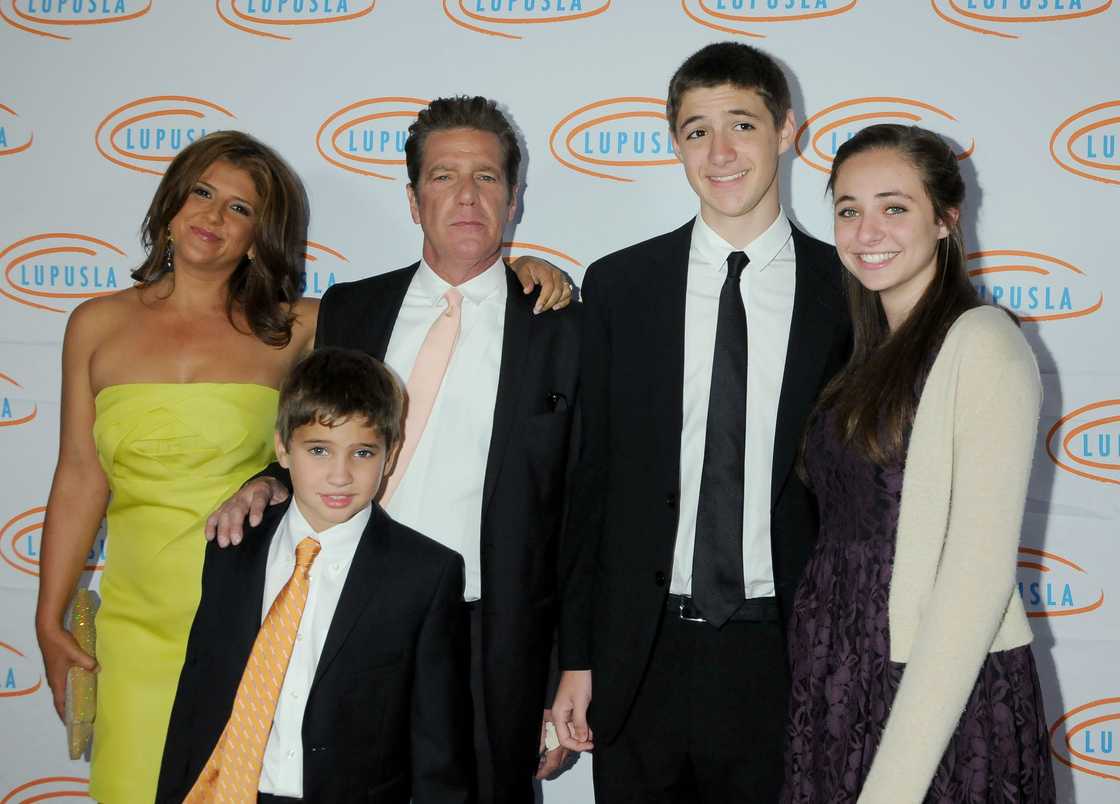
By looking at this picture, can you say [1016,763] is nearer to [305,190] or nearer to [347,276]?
[347,276]

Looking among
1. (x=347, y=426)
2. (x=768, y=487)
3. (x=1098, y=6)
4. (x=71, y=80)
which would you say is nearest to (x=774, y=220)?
(x=768, y=487)

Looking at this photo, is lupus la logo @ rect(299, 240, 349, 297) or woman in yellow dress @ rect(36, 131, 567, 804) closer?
woman in yellow dress @ rect(36, 131, 567, 804)

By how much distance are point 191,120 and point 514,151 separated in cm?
123

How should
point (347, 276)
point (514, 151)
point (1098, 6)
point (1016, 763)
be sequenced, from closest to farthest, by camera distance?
point (1016, 763) → point (514, 151) → point (1098, 6) → point (347, 276)

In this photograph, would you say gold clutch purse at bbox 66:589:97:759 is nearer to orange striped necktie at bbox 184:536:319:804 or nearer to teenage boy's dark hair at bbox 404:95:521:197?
orange striped necktie at bbox 184:536:319:804

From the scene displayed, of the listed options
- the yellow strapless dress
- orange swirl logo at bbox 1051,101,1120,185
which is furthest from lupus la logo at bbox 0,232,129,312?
orange swirl logo at bbox 1051,101,1120,185

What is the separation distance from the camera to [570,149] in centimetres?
291

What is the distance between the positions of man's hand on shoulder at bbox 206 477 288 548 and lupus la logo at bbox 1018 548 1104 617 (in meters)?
1.96

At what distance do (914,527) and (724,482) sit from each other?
458mm

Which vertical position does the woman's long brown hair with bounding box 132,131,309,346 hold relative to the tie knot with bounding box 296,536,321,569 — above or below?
above

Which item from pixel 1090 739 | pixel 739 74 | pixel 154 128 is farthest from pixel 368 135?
pixel 1090 739

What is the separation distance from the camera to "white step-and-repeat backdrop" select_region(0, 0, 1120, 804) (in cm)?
277

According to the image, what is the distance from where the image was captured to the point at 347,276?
9.87 feet

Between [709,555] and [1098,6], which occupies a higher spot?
[1098,6]
